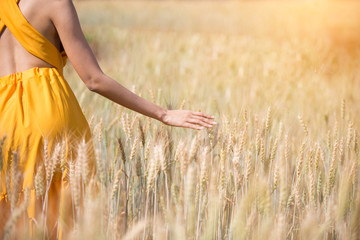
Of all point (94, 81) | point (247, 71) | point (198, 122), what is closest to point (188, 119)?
point (198, 122)

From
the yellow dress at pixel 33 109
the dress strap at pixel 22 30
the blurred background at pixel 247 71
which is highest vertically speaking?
the blurred background at pixel 247 71

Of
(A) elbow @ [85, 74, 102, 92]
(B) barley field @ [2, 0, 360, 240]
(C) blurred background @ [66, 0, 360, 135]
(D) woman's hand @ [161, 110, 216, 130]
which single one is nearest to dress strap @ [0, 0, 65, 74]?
(A) elbow @ [85, 74, 102, 92]

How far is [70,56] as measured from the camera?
3.81ft

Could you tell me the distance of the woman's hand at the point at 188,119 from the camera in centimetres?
119

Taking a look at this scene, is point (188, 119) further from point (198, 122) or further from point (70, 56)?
point (70, 56)

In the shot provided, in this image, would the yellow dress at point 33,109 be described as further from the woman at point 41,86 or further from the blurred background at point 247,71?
the blurred background at point 247,71

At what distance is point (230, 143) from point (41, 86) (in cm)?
51

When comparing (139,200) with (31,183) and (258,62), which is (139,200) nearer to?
(31,183)

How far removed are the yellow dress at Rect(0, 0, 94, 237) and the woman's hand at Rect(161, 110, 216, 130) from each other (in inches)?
9.3

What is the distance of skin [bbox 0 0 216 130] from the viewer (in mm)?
1127

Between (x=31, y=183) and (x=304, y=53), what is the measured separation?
2474 millimetres

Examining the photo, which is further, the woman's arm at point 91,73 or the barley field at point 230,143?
the woman's arm at point 91,73

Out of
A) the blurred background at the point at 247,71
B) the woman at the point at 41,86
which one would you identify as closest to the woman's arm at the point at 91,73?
the woman at the point at 41,86

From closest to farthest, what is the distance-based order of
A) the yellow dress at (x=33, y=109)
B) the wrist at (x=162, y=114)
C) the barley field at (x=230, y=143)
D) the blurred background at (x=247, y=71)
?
the barley field at (x=230, y=143) < the yellow dress at (x=33, y=109) < the wrist at (x=162, y=114) < the blurred background at (x=247, y=71)
